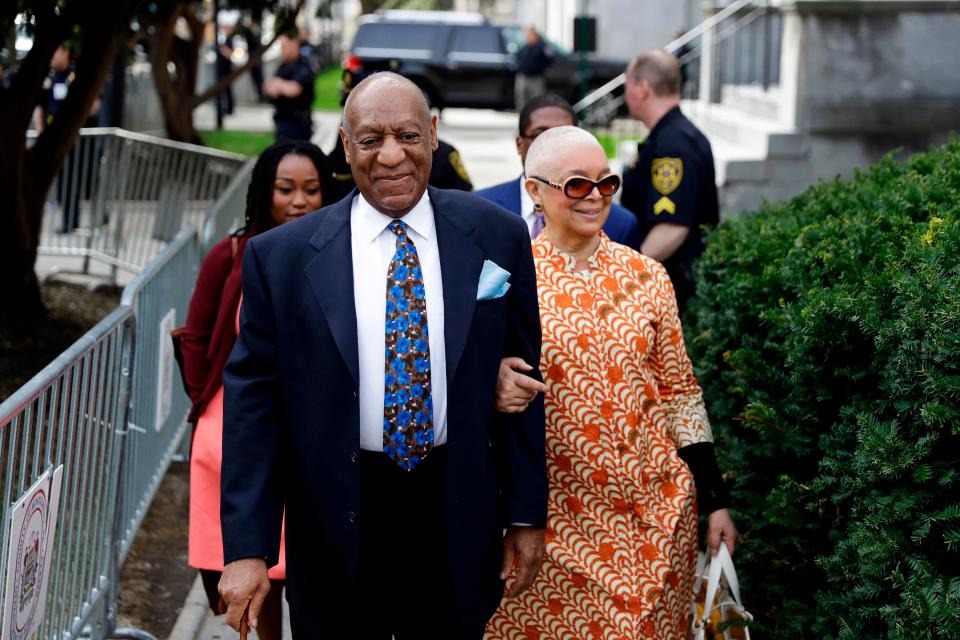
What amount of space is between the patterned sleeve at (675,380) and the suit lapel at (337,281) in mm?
1033

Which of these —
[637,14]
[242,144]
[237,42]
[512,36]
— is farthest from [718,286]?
[237,42]

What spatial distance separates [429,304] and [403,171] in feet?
1.01

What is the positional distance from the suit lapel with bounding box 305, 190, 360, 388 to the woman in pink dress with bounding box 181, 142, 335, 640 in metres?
1.40

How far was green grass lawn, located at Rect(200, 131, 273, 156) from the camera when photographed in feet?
69.4

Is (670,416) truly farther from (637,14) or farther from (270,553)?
(637,14)

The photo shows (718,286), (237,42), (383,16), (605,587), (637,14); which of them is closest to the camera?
(605,587)

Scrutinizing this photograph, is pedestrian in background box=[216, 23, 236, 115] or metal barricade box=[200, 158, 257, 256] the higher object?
pedestrian in background box=[216, 23, 236, 115]

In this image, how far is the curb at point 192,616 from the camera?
5.23 metres

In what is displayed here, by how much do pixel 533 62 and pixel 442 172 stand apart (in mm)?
22184

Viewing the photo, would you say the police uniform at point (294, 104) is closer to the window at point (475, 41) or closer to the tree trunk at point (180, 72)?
the tree trunk at point (180, 72)

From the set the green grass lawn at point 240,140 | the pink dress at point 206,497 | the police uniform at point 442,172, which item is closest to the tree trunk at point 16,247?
the police uniform at point 442,172

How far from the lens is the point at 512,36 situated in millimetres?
30281

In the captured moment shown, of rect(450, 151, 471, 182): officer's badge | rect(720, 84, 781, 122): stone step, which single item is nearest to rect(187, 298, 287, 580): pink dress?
rect(450, 151, 471, 182): officer's badge

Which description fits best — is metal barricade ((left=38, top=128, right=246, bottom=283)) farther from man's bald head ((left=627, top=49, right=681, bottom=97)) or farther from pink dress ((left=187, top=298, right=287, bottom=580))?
pink dress ((left=187, top=298, right=287, bottom=580))
